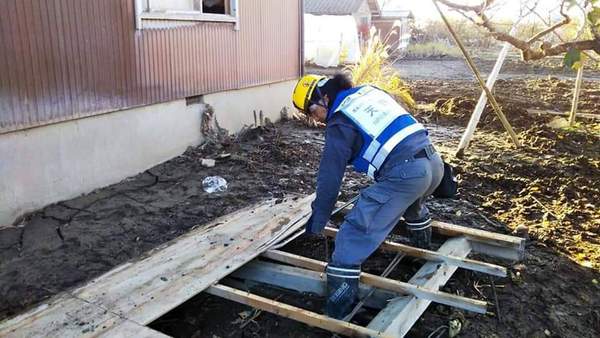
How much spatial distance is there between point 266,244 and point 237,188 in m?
1.99

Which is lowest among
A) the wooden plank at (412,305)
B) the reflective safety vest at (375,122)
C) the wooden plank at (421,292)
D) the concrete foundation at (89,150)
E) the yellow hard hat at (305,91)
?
the wooden plank at (412,305)

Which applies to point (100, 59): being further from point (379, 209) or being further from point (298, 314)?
point (298, 314)

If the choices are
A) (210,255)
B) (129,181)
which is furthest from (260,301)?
(129,181)

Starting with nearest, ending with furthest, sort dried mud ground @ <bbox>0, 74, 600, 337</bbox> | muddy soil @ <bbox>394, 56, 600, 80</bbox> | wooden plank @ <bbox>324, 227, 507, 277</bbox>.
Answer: dried mud ground @ <bbox>0, 74, 600, 337</bbox>
wooden plank @ <bbox>324, 227, 507, 277</bbox>
muddy soil @ <bbox>394, 56, 600, 80</bbox>

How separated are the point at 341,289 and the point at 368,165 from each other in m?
0.81

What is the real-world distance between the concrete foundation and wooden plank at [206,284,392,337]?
2547mm

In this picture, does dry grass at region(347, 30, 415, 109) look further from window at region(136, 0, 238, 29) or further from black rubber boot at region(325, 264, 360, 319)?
black rubber boot at region(325, 264, 360, 319)

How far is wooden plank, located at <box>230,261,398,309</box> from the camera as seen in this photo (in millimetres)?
3553

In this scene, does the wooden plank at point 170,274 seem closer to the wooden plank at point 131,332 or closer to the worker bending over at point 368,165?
the wooden plank at point 131,332

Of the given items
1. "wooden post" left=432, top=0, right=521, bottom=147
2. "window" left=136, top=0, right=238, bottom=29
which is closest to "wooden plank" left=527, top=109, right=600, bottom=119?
"wooden post" left=432, top=0, right=521, bottom=147

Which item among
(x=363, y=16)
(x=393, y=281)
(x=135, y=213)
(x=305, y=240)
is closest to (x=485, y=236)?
(x=393, y=281)

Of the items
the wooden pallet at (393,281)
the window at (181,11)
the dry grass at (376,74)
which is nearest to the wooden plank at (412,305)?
the wooden pallet at (393,281)

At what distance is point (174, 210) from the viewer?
5359 millimetres

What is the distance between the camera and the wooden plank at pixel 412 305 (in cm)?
306
